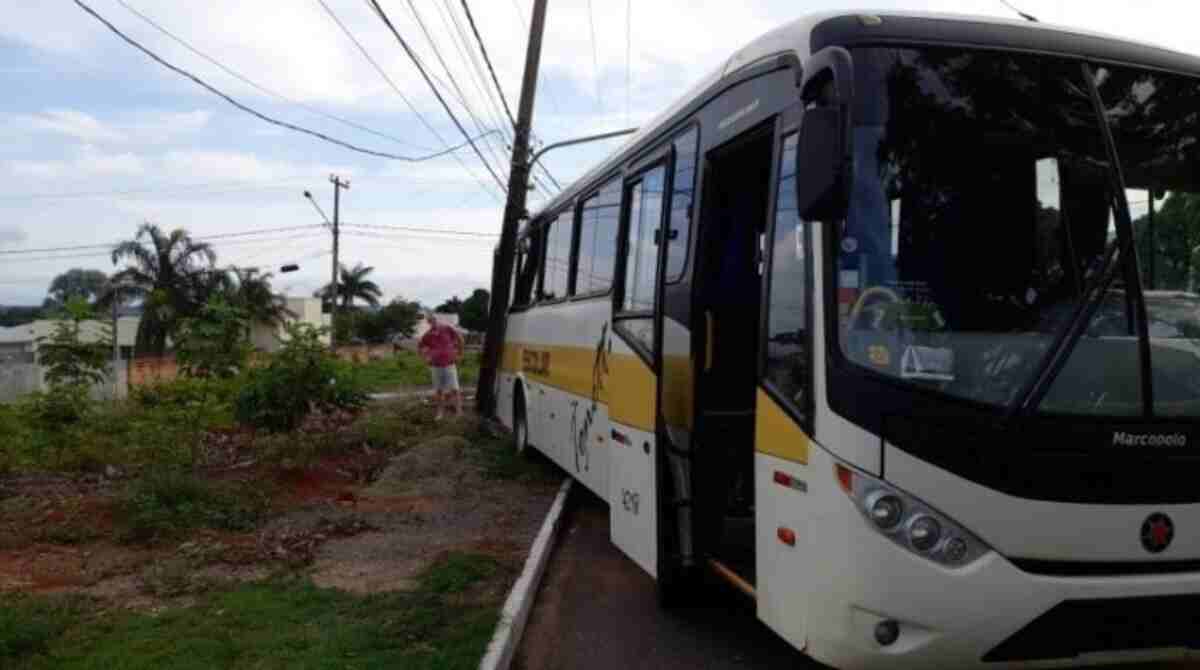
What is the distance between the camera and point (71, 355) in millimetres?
11406

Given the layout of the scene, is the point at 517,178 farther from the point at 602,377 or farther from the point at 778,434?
the point at 778,434

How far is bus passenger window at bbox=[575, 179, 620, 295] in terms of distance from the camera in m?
8.56

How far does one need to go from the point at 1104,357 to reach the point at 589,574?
465cm

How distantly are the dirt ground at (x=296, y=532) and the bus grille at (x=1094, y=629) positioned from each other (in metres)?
4.10

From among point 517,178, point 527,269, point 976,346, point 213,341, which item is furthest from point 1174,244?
point 517,178

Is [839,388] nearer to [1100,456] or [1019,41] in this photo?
[1100,456]

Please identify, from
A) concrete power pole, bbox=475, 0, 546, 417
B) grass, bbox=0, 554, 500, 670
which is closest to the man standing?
concrete power pole, bbox=475, 0, 546, 417

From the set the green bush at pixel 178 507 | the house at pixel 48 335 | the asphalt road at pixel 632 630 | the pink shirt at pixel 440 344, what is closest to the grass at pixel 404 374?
the house at pixel 48 335

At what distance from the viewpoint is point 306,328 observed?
12.5 meters

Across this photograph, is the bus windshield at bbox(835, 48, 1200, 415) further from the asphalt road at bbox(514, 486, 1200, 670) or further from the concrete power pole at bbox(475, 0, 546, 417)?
the concrete power pole at bbox(475, 0, 546, 417)

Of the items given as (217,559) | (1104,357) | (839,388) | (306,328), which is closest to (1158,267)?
(1104,357)

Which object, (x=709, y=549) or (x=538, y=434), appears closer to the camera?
(x=709, y=549)

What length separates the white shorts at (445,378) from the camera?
1845cm

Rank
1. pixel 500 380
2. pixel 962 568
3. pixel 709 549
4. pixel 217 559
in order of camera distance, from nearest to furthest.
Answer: pixel 962 568 → pixel 709 549 → pixel 217 559 → pixel 500 380
